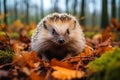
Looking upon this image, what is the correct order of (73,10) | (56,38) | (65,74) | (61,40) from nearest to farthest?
(65,74) < (61,40) < (56,38) < (73,10)

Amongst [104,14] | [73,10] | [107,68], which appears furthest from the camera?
[73,10]

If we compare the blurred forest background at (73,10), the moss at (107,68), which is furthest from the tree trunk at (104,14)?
the moss at (107,68)

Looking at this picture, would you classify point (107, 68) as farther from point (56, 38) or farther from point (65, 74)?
point (56, 38)

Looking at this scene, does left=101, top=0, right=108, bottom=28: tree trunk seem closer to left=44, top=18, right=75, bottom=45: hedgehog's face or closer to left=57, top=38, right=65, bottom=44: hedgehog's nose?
left=44, top=18, right=75, bottom=45: hedgehog's face

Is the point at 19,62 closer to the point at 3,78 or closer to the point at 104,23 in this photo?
the point at 3,78

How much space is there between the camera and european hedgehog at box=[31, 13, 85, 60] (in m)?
5.14

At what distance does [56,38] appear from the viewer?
198 inches

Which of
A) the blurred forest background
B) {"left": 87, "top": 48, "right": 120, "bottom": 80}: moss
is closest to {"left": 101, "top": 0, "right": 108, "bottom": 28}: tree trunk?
the blurred forest background

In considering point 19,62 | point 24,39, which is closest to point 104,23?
point 24,39

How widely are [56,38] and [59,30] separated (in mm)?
144

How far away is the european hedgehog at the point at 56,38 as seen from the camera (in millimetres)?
5145

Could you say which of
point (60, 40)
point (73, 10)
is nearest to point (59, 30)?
point (60, 40)

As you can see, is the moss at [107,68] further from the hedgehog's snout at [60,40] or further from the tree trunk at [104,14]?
the tree trunk at [104,14]

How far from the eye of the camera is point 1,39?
4.89 metres
